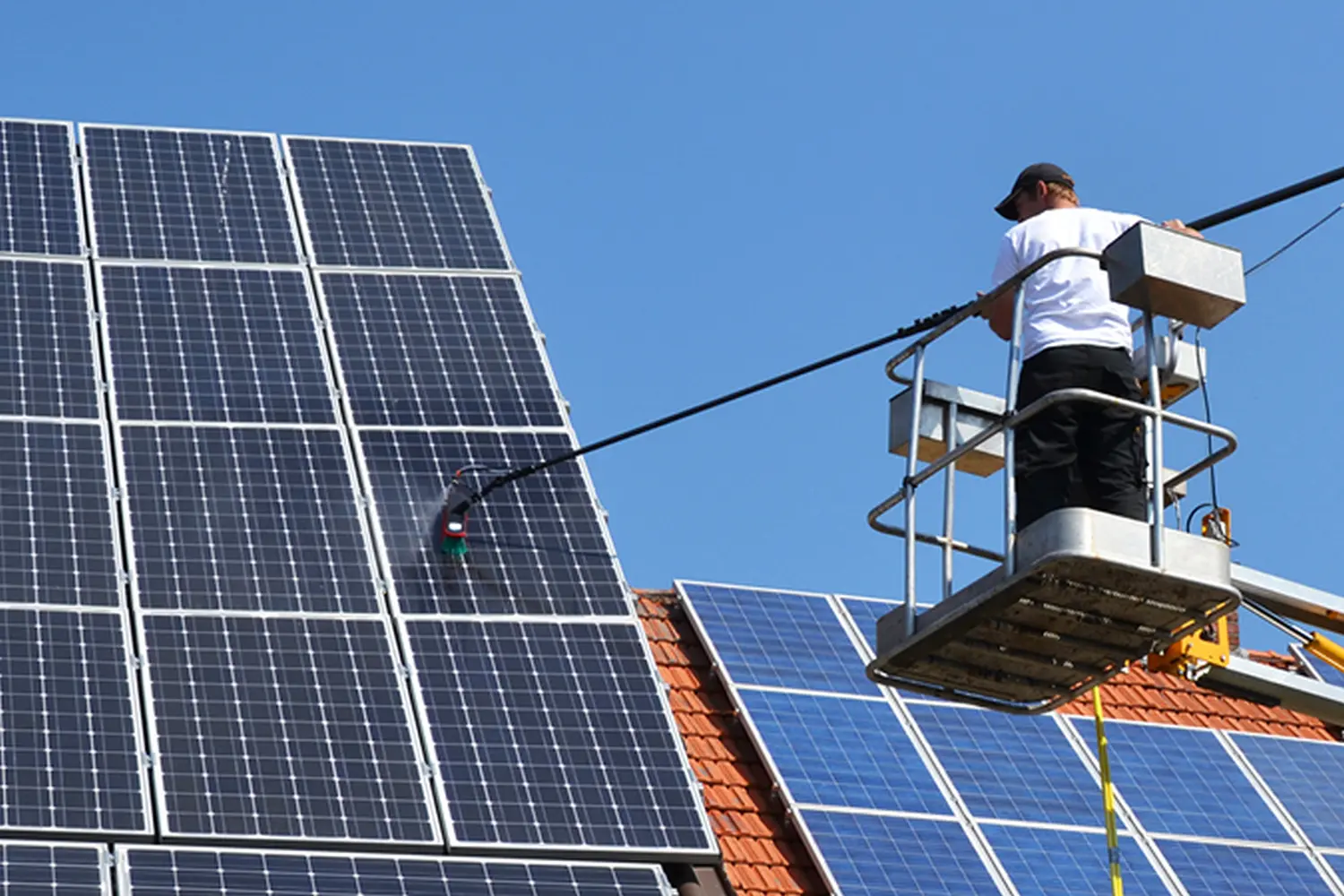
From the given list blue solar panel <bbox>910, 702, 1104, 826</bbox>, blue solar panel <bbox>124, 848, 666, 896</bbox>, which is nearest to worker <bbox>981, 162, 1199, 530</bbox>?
blue solar panel <bbox>124, 848, 666, 896</bbox>

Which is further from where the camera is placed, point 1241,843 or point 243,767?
point 1241,843

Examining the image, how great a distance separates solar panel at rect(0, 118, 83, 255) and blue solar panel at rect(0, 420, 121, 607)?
2.03 m

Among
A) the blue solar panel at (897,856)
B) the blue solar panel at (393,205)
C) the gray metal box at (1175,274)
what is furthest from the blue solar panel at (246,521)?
the gray metal box at (1175,274)

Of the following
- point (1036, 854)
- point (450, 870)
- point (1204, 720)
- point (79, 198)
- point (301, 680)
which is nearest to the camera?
point (450, 870)

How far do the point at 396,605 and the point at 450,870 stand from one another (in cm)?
203

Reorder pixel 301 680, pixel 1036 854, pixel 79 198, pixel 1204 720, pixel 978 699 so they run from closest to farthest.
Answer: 1. pixel 978 699
2. pixel 301 680
3. pixel 1036 854
4. pixel 79 198
5. pixel 1204 720

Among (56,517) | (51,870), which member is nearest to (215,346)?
(56,517)

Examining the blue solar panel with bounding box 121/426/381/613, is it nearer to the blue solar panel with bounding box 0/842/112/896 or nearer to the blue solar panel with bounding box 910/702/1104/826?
the blue solar panel with bounding box 0/842/112/896

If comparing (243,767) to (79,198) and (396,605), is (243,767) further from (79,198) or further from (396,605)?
(79,198)

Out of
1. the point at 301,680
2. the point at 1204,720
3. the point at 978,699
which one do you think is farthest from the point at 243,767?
the point at 1204,720

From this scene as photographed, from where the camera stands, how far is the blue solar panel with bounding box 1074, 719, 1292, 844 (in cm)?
1580

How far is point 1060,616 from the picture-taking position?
1015 cm

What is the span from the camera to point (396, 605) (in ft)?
45.9

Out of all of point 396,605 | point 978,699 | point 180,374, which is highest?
point 180,374
